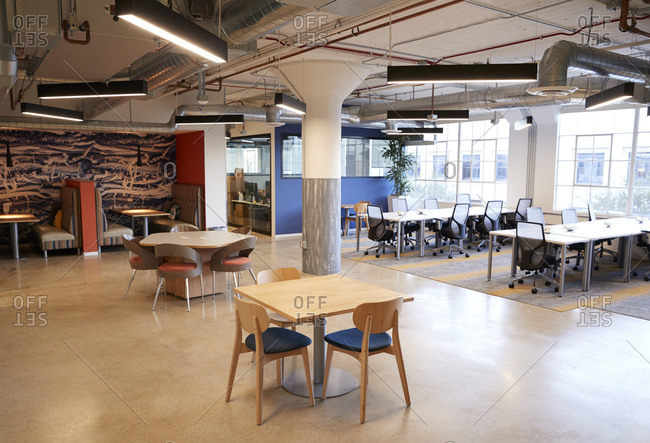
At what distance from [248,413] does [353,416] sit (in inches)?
31.6

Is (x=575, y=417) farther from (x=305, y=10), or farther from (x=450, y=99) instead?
(x=450, y=99)

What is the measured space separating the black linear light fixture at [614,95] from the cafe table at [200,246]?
16.8ft

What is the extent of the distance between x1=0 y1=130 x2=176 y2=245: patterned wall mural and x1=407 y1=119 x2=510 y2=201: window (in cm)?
700

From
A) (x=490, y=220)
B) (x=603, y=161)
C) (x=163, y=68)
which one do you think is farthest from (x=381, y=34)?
(x=603, y=161)

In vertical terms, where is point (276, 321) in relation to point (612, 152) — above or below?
below

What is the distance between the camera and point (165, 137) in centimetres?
1314

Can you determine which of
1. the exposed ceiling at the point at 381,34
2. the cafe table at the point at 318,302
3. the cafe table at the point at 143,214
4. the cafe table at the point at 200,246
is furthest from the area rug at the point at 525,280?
the cafe table at the point at 143,214

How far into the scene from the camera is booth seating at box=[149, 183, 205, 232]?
1210cm

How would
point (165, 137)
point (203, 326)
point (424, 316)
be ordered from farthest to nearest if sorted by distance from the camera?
1. point (165, 137)
2. point (424, 316)
3. point (203, 326)

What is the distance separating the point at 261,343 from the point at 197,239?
12.5ft

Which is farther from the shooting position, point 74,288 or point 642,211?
point 642,211

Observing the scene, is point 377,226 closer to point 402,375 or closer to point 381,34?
point 381,34

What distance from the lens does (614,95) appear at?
6426 millimetres

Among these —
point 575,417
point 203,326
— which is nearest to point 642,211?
point 575,417
